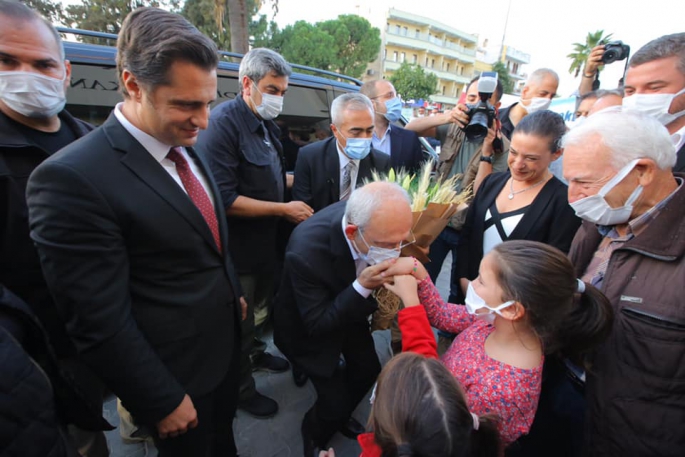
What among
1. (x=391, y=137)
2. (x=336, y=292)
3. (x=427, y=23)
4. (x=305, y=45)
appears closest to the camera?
(x=336, y=292)

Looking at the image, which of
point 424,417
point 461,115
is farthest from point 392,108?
point 424,417

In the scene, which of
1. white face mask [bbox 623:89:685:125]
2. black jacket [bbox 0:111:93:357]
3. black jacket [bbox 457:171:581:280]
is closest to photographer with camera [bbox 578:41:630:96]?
white face mask [bbox 623:89:685:125]

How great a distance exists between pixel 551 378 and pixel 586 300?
796 mm

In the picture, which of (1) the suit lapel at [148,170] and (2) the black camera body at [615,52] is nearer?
(1) the suit lapel at [148,170]

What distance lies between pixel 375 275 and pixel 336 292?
1.12 feet

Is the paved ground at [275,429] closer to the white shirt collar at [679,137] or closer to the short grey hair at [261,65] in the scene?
the short grey hair at [261,65]

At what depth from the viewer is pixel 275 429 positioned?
2.39 meters

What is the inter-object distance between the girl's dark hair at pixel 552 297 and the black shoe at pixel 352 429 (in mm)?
1564

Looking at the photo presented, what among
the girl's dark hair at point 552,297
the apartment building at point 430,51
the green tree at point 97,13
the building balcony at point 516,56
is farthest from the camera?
the building balcony at point 516,56

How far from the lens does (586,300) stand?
52.4 inches

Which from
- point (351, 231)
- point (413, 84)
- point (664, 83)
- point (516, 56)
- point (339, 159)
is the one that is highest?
point (516, 56)

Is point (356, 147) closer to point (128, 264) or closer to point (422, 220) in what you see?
point (422, 220)

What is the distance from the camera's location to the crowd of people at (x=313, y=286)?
105 cm

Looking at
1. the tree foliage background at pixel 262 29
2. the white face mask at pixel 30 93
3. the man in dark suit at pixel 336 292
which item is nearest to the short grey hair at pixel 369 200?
the man in dark suit at pixel 336 292
